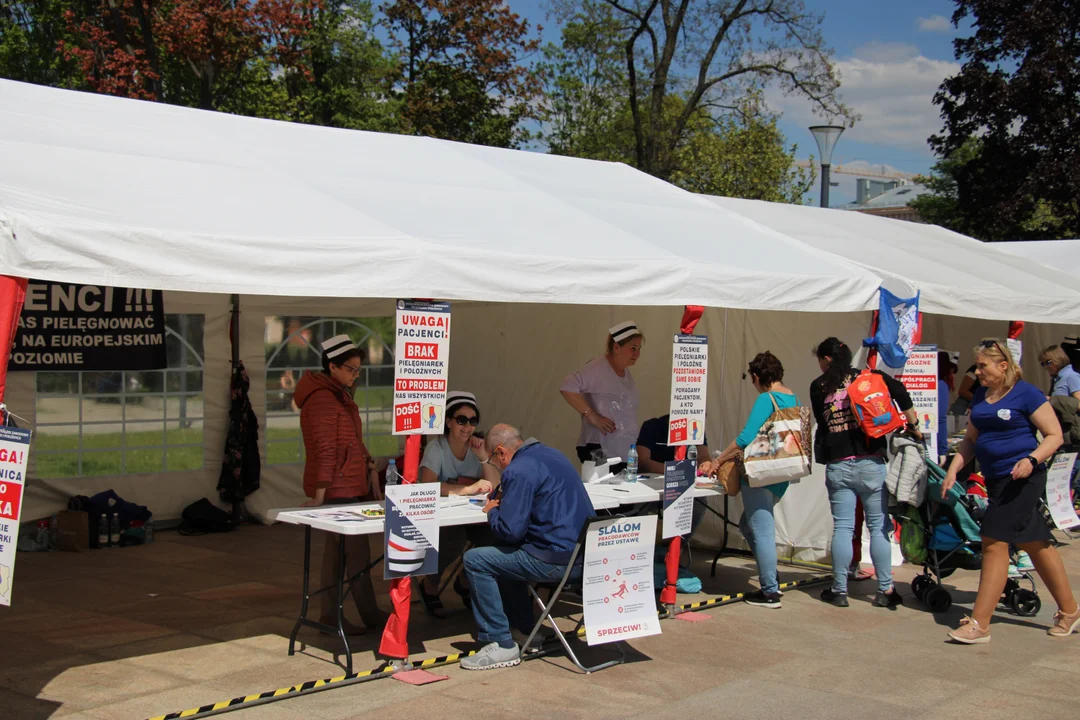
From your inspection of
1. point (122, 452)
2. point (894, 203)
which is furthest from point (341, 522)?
point (894, 203)

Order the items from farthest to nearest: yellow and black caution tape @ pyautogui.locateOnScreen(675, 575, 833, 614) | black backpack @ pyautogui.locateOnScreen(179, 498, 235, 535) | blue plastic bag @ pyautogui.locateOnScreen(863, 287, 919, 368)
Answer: black backpack @ pyautogui.locateOnScreen(179, 498, 235, 535) < blue plastic bag @ pyautogui.locateOnScreen(863, 287, 919, 368) < yellow and black caution tape @ pyautogui.locateOnScreen(675, 575, 833, 614)

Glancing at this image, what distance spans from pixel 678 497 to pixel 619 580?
45.1 inches

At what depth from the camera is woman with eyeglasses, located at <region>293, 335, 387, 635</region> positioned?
6.09 m

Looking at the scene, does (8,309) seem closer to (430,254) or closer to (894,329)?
(430,254)

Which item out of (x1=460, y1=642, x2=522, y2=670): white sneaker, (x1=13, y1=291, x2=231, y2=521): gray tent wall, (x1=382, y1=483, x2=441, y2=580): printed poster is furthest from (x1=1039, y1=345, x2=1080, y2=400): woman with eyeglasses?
(x1=13, y1=291, x2=231, y2=521): gray tent wall

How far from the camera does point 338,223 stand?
5.27m

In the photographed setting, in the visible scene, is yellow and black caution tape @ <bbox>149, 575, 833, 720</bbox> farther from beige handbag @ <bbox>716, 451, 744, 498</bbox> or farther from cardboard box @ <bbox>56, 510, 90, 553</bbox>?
cardboard box @ <bbox>56, 510, 90, 553</bbox>

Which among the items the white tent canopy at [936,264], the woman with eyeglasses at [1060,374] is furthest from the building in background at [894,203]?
the woman with eyeglasses at [1060,374]

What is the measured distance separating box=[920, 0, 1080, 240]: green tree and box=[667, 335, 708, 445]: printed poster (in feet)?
52.0

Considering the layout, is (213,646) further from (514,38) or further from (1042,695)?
(514,38)

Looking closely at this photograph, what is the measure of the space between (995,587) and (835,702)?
63.1 inches

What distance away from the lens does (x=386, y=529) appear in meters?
5.32

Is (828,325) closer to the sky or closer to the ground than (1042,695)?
closer to the sky

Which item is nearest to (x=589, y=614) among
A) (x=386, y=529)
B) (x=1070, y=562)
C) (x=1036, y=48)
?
(x=386, y=529)
